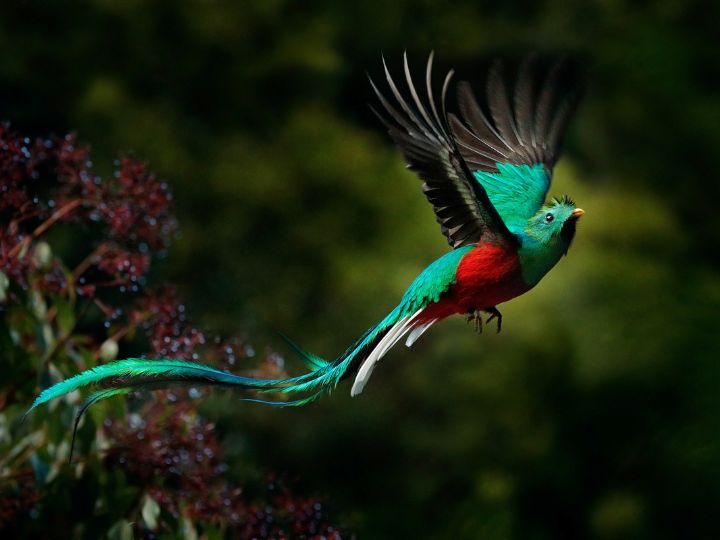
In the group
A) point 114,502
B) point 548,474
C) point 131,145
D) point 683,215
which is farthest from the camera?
point 683,215

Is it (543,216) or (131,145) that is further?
(131,145)

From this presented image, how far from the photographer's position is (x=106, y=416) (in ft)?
3.89

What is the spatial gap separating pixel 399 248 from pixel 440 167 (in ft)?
9.17

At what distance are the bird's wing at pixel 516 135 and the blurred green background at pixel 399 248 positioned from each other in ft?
6.23

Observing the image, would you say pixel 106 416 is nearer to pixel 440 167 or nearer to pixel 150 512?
pixel 150 512

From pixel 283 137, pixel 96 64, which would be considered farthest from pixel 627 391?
pixel 96 64

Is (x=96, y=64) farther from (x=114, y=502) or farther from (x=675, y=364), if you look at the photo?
(x=114, y=502)

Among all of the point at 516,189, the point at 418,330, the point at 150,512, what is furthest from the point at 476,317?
the point at 150,512

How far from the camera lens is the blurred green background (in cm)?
336

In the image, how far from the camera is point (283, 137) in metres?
3.87

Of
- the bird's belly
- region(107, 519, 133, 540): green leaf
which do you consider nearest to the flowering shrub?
region(107, 519, 133, 540): green leaf

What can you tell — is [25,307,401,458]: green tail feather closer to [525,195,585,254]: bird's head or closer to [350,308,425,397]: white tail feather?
[350,308,425,397]: white tail feather

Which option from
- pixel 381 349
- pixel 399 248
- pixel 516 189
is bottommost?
pixel 381 349

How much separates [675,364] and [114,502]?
3.02 meters
